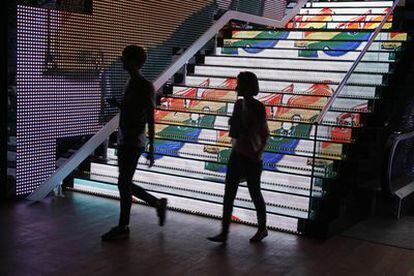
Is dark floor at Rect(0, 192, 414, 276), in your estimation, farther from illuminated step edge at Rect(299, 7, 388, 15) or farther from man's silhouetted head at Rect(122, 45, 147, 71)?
illuminated step edge at Rect(299, 7, 388, 15)

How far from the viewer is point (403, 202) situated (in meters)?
6.86

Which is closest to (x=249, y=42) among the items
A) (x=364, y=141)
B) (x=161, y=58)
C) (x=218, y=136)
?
(x=161, y=58)

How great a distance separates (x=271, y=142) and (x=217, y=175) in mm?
752

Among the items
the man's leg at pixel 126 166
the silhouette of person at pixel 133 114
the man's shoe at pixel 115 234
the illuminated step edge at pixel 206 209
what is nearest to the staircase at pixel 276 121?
the illuminated step edge at pixel 206 209

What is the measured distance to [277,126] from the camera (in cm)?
692

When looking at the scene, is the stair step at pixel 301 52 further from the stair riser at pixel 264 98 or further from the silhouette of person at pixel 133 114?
the silhouette of person at pixel 133 114

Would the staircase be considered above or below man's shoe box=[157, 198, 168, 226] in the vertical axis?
above

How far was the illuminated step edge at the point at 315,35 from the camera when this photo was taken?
851 cm

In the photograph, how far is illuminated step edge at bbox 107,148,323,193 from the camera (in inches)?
239

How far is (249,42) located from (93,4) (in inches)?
132

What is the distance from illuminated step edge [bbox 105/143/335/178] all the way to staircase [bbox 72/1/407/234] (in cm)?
1

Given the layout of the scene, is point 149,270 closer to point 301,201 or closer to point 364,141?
point 301,201

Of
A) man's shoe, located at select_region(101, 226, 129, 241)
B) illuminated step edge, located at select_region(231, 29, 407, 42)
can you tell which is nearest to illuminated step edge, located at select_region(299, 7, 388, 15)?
illuminated step edge, located at select_region(231, 29, 407, 42)

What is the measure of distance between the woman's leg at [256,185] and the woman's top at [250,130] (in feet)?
0.26
